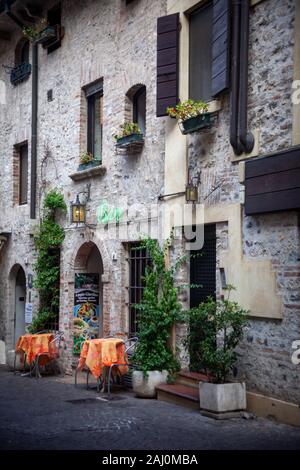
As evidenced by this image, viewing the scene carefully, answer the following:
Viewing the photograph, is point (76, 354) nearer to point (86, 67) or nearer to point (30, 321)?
point (30, 321)

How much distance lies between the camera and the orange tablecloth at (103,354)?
10.4 meters

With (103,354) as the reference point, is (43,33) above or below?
above

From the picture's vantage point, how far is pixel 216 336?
9273 millimetres

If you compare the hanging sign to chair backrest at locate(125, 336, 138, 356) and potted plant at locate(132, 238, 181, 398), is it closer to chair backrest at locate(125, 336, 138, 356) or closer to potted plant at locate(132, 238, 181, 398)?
chair backrest at locate(125, 336, 138, 356)

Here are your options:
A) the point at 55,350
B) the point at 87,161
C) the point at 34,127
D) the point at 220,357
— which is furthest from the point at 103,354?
the point at 34,127

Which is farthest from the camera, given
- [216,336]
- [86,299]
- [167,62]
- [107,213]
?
[86,299]

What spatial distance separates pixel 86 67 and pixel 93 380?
19.5 feet

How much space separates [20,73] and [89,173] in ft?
14.6

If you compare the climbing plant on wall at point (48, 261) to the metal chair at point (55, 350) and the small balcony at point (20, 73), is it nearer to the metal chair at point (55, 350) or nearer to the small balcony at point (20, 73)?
the metal chair at point (55, 350)

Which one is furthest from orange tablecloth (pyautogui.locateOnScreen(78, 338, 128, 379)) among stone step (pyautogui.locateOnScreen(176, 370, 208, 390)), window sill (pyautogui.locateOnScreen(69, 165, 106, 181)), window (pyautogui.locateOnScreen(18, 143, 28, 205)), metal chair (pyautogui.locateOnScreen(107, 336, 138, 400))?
window (pyautogui.locateOnScreen(18, 143, 28, 205))

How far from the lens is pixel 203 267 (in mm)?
10086

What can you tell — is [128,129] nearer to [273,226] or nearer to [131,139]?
[131,139]

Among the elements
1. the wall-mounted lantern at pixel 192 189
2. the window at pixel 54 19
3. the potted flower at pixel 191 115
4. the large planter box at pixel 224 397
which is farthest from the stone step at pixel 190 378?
the window at pixel 54 19

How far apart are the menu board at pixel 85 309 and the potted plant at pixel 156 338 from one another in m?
2.78
